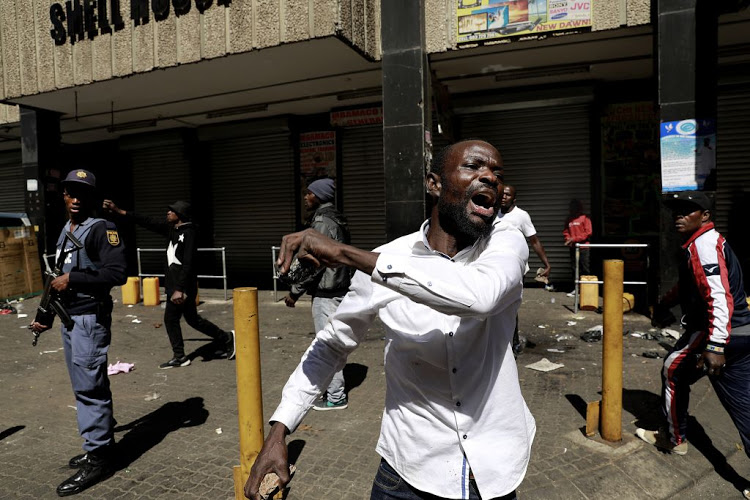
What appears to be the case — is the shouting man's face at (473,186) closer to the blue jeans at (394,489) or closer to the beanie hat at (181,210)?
the blue jeans at (394,489)

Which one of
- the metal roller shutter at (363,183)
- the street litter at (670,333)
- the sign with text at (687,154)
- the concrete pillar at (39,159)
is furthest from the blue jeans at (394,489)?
the concrete pillar at (39,159)

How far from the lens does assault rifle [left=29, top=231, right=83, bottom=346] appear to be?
12.1 ft

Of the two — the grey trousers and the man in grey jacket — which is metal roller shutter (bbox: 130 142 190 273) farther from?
the grey trousers

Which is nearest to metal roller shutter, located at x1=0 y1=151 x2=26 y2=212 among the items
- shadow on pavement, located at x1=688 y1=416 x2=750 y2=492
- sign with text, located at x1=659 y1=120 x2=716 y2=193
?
sign with text, located at x1=659 y1=120 x2=716 y2=193

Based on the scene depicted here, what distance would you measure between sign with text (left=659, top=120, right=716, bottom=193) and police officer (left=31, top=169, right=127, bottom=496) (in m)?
7.03

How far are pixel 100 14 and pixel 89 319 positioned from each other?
27.2ft

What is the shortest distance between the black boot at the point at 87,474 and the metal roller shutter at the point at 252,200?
1020cm

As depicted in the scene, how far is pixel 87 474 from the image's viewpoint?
3586mm

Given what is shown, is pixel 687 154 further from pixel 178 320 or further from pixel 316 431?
pixel 178 320

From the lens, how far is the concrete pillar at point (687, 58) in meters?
7.02

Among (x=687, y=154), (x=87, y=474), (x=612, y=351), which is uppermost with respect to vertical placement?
(x=687, y=154)

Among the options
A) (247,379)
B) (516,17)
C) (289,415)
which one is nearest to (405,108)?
(516,17)

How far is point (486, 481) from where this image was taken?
5.26 ft

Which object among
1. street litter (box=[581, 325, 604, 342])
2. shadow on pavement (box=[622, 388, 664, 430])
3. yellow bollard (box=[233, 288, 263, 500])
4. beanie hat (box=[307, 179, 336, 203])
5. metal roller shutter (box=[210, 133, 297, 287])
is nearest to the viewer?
yellow bollard (box=[233, 288, 263, 500])
